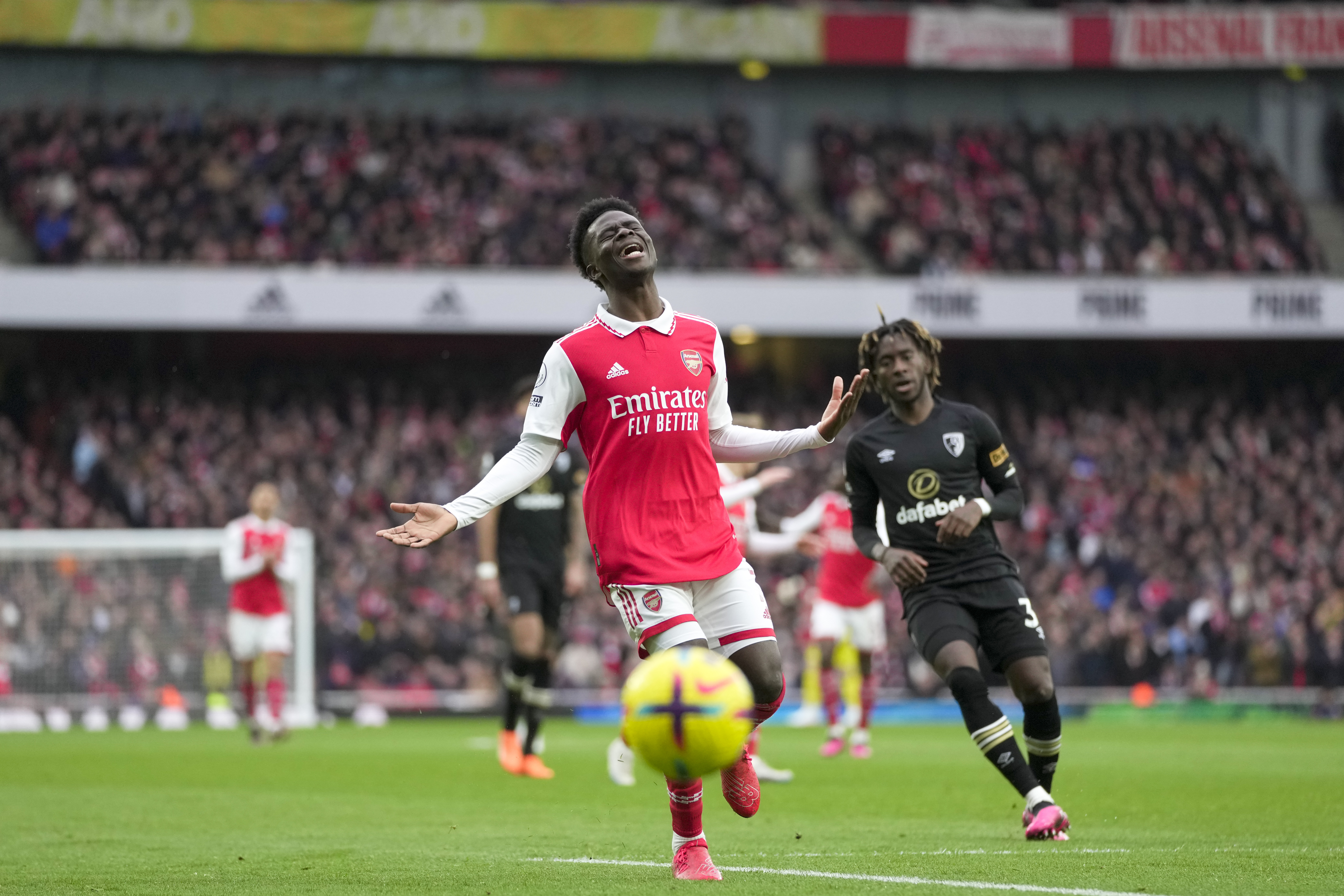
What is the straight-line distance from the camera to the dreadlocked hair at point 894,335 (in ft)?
27.4

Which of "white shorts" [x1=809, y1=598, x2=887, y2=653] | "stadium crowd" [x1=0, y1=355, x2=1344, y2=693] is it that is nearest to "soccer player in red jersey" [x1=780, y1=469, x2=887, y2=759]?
"white shorts" [x1=809, y1=598, x2=887, y2=653]

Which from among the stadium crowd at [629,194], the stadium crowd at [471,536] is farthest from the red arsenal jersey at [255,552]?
the stadium crowd at [629,194]

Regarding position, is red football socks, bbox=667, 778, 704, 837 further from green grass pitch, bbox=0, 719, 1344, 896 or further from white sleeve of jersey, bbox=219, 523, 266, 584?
white sleeve of jersey, bbox=219, 523, 266, 584

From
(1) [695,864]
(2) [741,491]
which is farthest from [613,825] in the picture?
(2) [741,491]

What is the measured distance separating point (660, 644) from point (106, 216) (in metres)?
25.4

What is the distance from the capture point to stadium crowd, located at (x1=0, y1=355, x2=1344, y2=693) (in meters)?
24.8

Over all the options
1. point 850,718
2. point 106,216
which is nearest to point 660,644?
point 850,718

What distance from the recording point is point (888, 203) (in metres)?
33.6

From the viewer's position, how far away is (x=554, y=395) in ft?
21.1

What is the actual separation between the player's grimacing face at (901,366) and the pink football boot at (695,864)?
8.92 ft

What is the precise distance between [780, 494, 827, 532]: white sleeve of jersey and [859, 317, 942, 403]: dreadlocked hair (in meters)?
5.17

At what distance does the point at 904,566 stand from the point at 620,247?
2.42 m

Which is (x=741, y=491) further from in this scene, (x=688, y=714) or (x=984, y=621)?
(x=688, y=714)

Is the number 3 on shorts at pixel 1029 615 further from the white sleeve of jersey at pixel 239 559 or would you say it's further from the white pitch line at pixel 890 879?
the white sleeve of jersey at pixel 239 559
